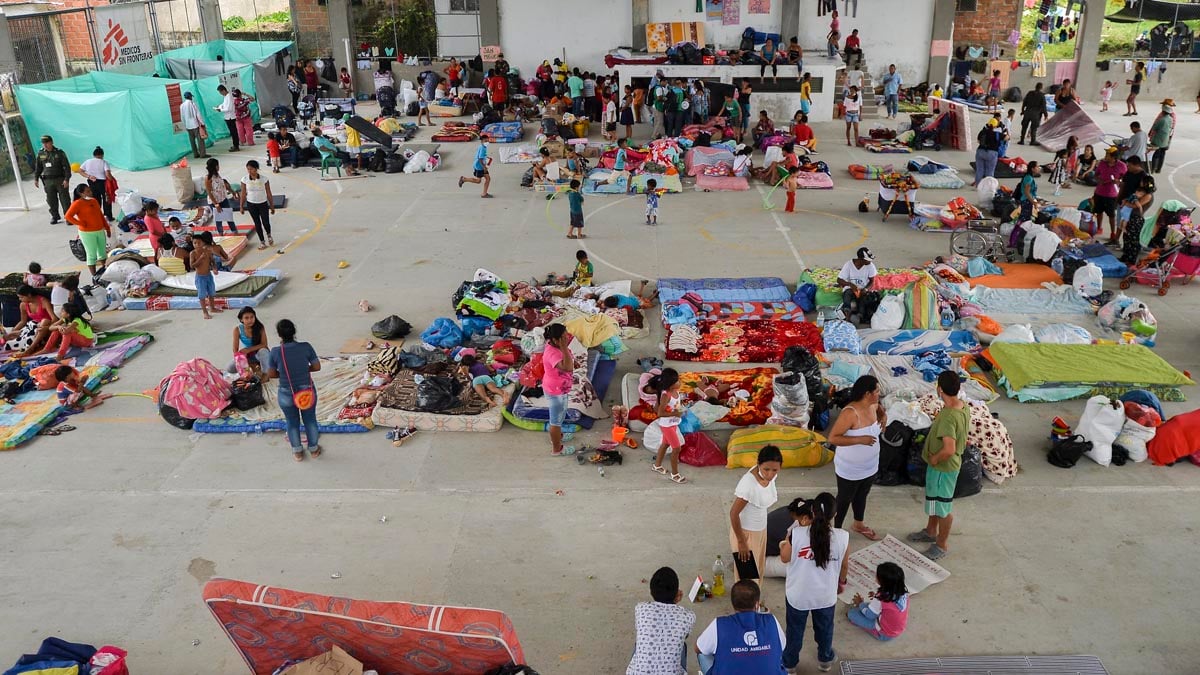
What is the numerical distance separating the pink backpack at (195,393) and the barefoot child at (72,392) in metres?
1.13

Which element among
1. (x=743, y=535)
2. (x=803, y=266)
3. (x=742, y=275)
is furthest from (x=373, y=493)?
(x=803, y=266)

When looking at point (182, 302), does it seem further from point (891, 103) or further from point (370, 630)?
point (891, 103)

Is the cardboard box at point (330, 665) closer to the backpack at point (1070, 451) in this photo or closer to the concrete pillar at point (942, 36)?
the backpack at point (1070, 451)

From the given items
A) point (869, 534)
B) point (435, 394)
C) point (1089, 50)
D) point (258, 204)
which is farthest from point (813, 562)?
point (1089, 50)

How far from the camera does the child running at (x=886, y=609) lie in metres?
6.42

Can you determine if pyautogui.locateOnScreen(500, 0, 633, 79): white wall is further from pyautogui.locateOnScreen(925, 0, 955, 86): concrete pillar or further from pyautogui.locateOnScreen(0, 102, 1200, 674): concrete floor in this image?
pyautogui.locateOnScreen(0, 102, 1200, 674): concrete floor

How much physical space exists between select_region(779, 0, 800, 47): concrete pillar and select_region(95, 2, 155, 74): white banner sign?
19.8 m

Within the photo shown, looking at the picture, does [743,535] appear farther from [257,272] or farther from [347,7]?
[347,7]

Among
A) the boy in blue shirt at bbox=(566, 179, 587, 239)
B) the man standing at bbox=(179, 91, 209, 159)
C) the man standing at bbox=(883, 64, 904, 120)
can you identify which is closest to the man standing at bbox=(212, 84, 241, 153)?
the man standing at bbox=(179, 91, 209, 159)

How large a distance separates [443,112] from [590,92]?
15.9 ft

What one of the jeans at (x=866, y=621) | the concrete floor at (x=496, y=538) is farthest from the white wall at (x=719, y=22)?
the jeans at (x=866, y=621)

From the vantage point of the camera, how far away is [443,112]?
1105 inches

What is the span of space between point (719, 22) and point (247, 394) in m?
23.5

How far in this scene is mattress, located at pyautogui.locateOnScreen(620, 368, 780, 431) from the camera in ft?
31.9
